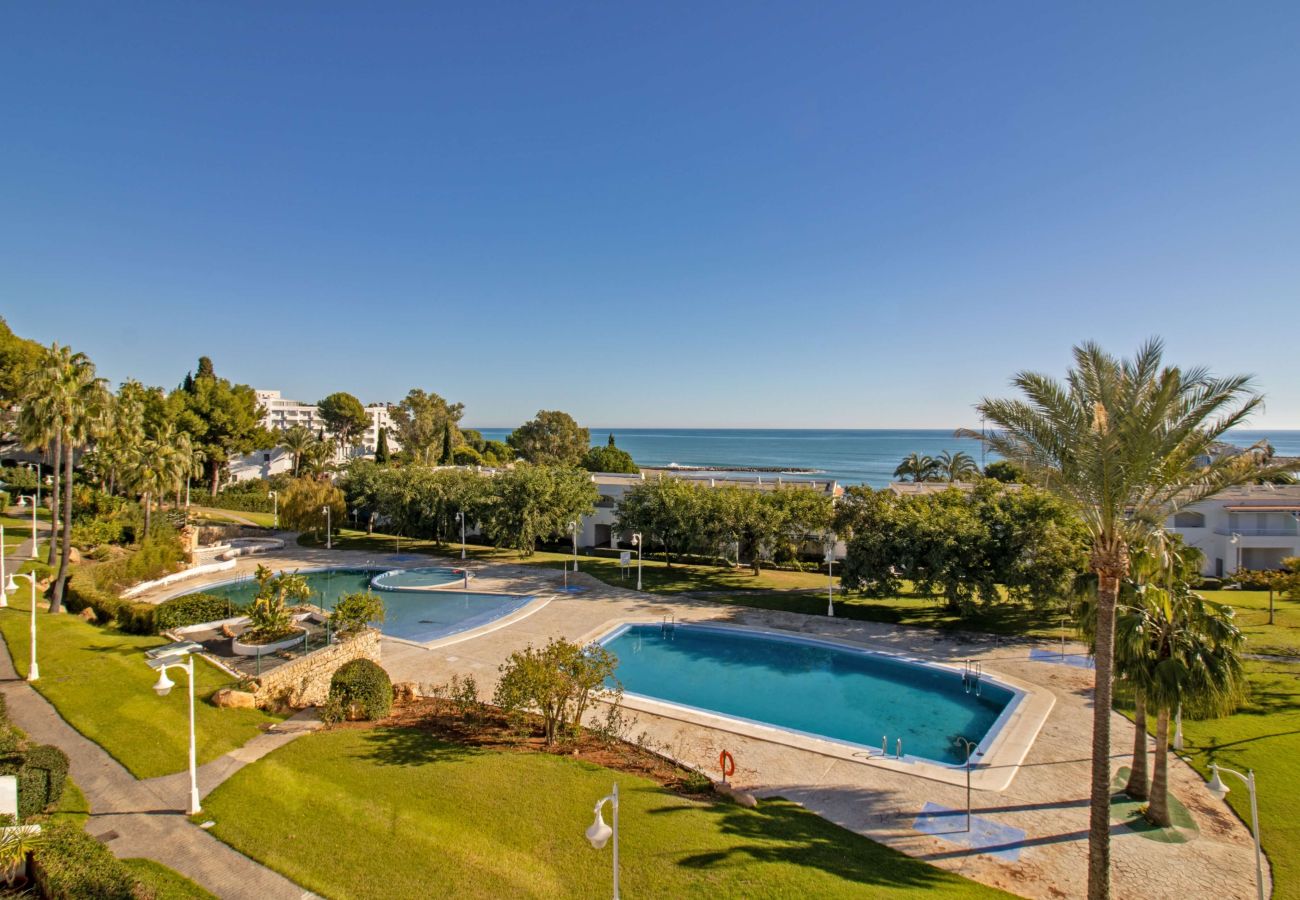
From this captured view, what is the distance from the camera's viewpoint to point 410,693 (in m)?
16.5

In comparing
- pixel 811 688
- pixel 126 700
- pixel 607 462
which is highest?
pixel 607 462

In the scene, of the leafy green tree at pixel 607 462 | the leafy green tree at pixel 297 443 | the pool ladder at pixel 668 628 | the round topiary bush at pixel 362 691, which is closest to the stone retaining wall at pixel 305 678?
the round topiary bush at pixel 362 691

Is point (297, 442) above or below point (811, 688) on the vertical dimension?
above

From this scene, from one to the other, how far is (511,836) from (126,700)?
10680 millimetres

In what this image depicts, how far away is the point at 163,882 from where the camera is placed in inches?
331

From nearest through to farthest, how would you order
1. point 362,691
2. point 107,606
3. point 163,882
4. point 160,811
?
point 163,882, point 160,811, point 362,691, point 107,606

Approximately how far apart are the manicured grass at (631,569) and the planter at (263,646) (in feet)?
51.7

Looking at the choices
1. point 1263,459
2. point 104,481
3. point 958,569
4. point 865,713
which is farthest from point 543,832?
point 104,481

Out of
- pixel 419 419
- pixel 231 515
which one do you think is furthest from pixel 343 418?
pixel 231 515

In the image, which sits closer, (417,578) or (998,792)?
(998,792)

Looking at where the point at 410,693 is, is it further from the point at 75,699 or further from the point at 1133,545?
the point at 1133,545

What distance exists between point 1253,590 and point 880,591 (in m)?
19.5

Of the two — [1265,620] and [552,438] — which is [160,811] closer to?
[1265,620]

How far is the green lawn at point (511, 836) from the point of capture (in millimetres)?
8711
